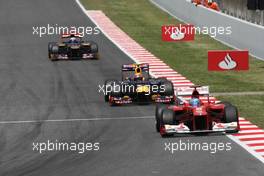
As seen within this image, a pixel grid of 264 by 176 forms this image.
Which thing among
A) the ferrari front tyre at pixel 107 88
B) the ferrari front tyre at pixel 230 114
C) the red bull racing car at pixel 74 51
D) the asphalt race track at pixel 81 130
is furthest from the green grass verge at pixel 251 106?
the red bull racing car at pixel 74 51

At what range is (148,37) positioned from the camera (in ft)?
159

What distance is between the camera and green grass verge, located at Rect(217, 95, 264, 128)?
24.0m

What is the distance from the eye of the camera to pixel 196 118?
21203 millimetres

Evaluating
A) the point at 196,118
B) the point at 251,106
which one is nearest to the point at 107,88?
the point at 251,106

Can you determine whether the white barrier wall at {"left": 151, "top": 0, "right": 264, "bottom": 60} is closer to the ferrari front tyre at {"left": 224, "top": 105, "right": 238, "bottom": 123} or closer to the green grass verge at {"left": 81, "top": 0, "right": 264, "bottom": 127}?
the green grass verge at {"left": 81, "top": 0, "right": 264, "bottom": 127}

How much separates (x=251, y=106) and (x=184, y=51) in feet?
54.3

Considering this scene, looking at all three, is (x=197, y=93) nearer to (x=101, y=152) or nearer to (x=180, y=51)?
(x=101, y=152)

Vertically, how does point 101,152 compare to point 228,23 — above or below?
below

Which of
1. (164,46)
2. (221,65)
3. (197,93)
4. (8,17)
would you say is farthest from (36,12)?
(197,93)

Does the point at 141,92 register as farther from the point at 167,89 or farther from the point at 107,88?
the point at 107,88

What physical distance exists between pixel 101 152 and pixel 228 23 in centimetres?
2479

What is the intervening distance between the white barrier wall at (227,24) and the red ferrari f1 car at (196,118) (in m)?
16.0

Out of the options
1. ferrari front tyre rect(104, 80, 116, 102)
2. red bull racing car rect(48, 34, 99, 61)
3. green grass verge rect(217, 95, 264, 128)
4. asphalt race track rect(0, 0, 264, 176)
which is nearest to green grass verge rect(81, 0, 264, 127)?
green grass verge rect(217, 95, 264, 128)

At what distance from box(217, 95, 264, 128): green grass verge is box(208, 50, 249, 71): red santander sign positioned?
4.09 m
